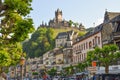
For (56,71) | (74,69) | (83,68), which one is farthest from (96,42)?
(56,71)

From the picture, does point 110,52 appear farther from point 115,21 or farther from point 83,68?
point 83,68

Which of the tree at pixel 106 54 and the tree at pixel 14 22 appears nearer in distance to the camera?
the tree at pixel 14 22

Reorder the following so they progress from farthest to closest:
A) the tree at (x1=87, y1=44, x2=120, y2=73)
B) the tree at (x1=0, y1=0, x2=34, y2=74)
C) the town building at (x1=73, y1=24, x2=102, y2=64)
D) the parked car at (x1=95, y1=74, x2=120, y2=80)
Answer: the town building at (x1=73, y1=24, x2=102, y2=64) < the tree at (x1=87, y1=44, x2=120, y2=73) < the parked car at (x1=95, y1=74, x2=120, y2=80) < the tree at (x1=0, y1=0, x2=34, y2=74)

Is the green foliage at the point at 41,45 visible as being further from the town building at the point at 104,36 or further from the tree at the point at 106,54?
the tree at the point at 106,54

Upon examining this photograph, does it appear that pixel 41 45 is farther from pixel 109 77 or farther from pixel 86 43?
pixel 109 77

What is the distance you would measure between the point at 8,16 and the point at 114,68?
3946 centimetres

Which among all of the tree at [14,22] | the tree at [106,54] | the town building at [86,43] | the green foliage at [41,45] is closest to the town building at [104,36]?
the town building at [86,43]

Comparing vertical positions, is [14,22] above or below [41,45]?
below

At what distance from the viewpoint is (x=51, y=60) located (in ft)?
494

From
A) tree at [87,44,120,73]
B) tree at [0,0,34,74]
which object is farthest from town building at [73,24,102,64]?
tree at [0,0,34,74]

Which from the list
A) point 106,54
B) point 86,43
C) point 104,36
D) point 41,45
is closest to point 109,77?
point 106,54

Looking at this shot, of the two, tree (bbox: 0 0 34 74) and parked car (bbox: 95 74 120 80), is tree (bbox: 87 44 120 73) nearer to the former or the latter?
parked car (bbox: 95 74 120 80)

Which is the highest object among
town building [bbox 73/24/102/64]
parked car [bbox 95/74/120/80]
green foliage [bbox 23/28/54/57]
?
green foliage [bbox 23/28/54/57]

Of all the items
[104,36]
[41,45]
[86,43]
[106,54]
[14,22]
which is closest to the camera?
[14,22]
